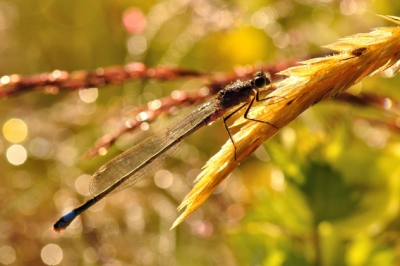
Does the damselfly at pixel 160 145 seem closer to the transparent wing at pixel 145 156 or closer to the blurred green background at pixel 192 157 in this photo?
the transparent wing at pixel 145 156

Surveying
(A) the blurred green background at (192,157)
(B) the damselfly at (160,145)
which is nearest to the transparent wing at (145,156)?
(B) the damselfly at (160,145)

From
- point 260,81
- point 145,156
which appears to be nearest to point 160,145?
point 145,156

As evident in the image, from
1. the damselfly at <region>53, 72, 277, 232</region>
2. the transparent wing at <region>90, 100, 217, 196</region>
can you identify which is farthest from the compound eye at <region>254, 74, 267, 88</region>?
the transparent wing at <region>90, 100, 217, 196</region>

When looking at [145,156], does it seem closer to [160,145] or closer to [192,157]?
[160,145]

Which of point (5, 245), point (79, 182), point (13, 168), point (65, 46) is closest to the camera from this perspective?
point (5, 245)

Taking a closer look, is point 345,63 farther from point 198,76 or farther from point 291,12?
point 291,12

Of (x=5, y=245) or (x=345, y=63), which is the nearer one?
(x=345, y=63)

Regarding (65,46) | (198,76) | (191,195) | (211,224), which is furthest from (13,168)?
(191,195)
